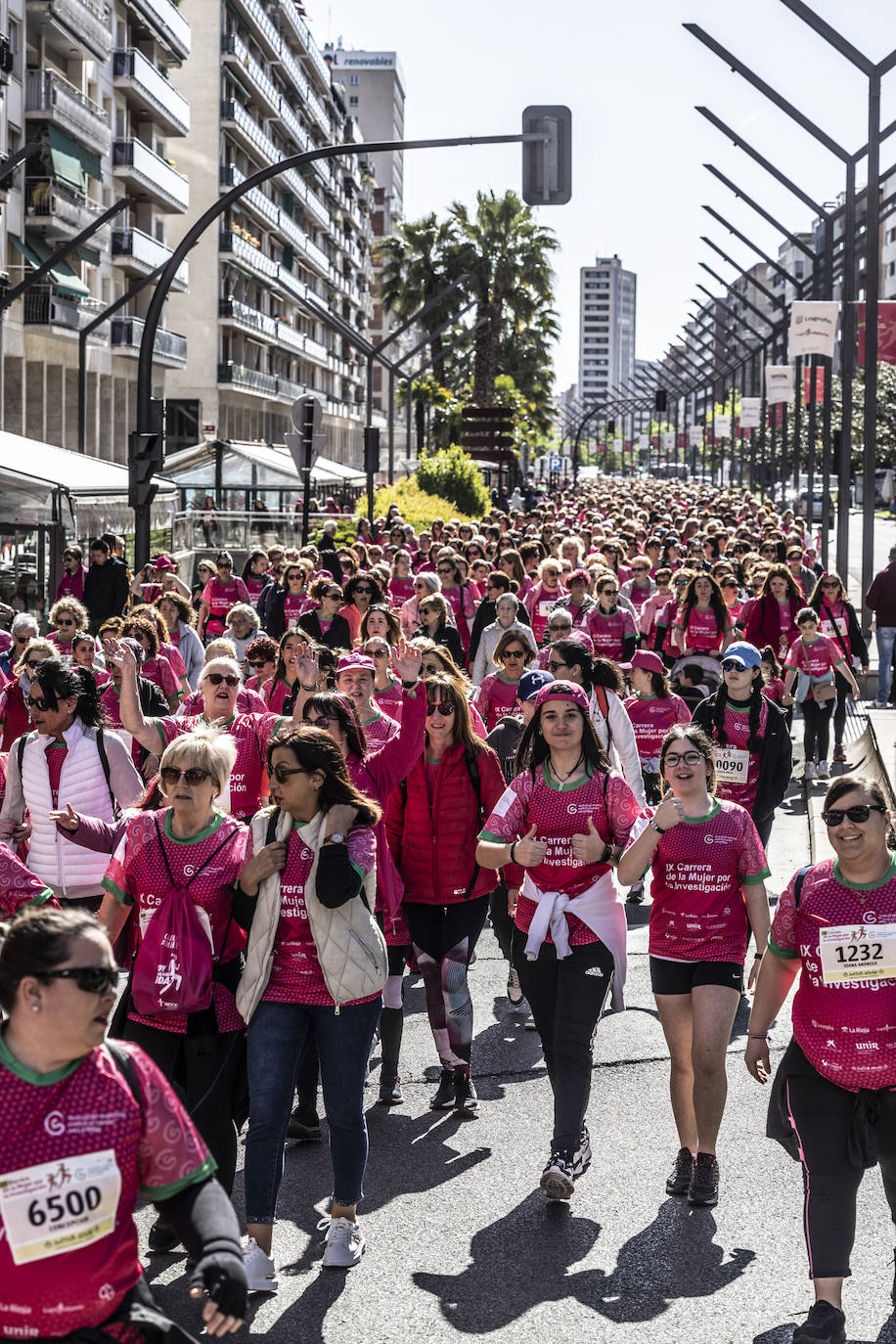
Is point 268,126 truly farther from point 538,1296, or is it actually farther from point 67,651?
point 538,1296

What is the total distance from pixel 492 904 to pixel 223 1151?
10.9 feet

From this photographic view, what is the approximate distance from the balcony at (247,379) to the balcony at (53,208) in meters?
20.4

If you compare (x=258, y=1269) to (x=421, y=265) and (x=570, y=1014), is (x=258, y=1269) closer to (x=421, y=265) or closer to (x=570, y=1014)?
(x=570, y=1014)

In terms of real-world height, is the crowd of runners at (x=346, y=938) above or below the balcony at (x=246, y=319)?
below

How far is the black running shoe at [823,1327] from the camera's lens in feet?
16.3

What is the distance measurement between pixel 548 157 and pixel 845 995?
1236 cm

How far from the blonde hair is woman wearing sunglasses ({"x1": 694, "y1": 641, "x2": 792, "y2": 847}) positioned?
3620 mm

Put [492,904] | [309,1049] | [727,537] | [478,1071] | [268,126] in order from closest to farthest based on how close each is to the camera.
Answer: [309,1049] → [478,1071] → [492,904] → [727,537] → [268,126]

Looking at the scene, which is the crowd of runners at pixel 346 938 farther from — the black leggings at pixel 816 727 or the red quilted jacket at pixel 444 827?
the black leggings at pixel 816 727

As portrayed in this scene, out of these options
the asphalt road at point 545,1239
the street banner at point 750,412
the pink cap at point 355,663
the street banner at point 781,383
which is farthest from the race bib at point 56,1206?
the street banner at point 750,412

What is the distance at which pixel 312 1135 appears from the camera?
6977mm

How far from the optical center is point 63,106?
43.6 meters

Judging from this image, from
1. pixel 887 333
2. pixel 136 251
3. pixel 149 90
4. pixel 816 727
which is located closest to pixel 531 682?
pixel 816 727

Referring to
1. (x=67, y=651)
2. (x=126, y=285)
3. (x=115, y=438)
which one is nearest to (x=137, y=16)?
(x=126, y=285)
